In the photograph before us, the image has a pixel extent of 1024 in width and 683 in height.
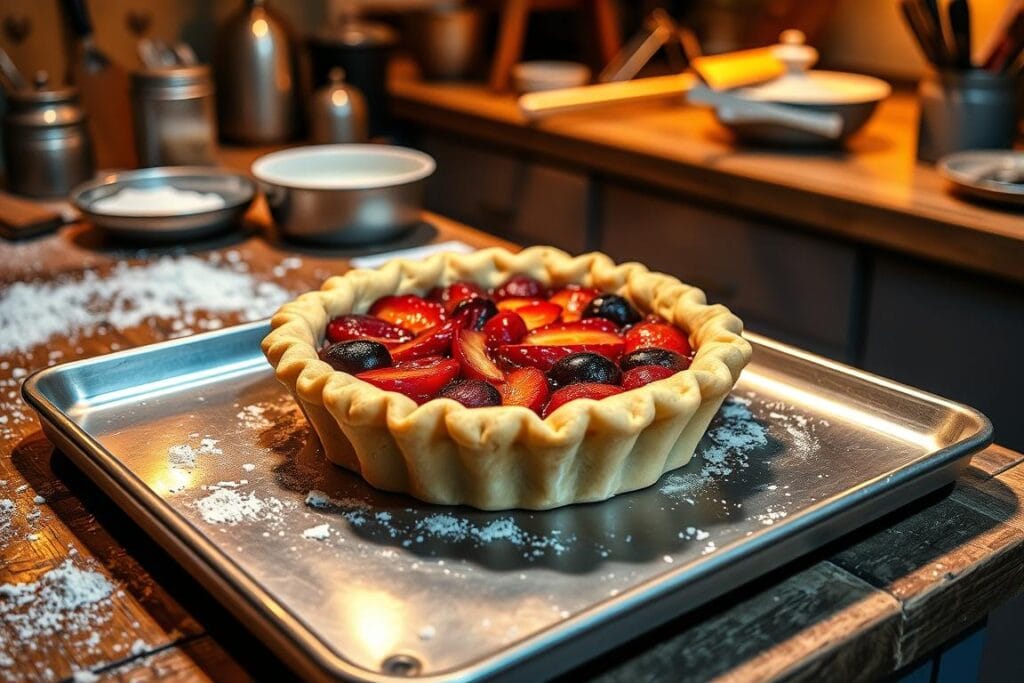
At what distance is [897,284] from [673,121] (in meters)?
0.75

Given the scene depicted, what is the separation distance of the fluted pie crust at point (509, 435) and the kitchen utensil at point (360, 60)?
5.27ft

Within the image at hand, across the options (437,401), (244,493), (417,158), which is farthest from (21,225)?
(437,401)

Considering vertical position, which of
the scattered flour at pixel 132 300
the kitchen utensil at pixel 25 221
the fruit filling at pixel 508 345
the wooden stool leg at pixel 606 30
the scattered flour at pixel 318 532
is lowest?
the scattered flour at pixel 132 300

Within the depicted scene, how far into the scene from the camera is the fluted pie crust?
0.79 metres

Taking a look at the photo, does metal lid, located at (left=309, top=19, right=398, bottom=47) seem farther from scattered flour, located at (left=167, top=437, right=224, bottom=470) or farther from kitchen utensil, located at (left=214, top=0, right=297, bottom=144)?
scattered flour, located at (left=167, top=437, right=224, bottom=470)

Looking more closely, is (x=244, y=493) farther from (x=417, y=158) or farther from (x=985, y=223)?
(x=985, y=223)

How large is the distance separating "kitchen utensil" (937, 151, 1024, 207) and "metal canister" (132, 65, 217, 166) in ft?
4.23

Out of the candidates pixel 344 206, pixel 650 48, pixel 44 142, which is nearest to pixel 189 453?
pixel 344 206

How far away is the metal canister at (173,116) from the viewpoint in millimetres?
1962

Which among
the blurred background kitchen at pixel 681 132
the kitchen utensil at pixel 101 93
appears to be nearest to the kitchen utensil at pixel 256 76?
the blurred background kitchen at pixel 681 132

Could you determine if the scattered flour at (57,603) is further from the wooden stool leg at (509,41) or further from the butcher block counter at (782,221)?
the wooden stool leg at (509,41)

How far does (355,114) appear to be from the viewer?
2.07 meters

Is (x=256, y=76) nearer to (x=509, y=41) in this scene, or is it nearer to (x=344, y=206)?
(x=509, y=41)

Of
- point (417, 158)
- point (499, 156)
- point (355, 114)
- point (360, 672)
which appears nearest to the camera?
point (360, 672)
